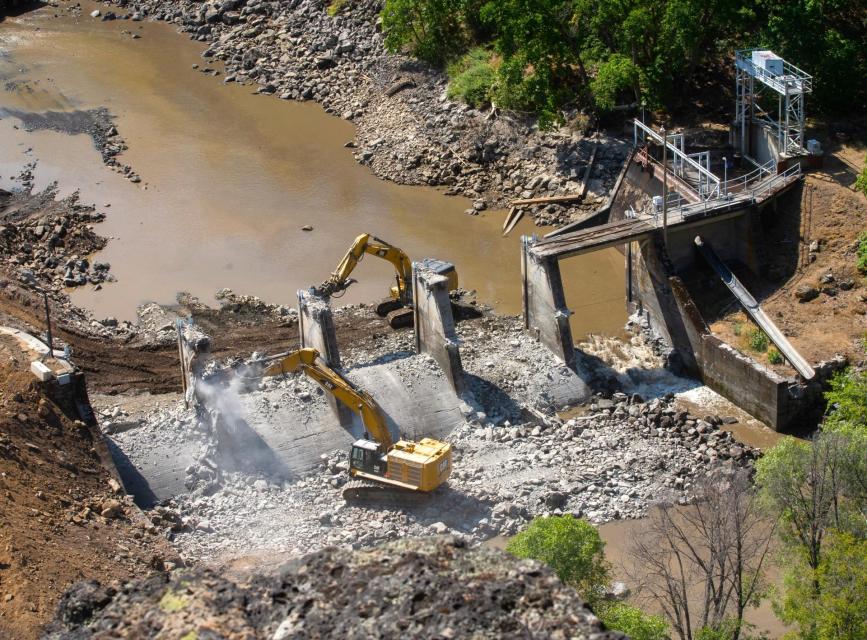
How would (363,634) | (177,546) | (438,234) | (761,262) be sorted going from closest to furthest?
(363,634) < (177,546) < (761,262) < (438,234)

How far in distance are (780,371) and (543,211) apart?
43.0ft

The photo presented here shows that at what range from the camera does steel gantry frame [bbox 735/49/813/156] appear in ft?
124

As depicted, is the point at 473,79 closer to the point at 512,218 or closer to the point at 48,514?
the point at 512,218

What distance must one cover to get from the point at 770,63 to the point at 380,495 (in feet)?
64.4

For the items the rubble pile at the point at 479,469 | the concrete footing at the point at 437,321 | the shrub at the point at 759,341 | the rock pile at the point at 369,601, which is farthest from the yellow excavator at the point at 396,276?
the rock pile at the point at 369,601

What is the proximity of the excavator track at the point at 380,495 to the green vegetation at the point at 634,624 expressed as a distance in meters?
7.30

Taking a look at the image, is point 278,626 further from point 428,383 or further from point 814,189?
point 814,189

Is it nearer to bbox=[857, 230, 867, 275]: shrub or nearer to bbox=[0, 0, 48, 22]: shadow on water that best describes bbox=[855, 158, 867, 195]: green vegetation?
bbox=[857, 230, 867, 275]: shrub

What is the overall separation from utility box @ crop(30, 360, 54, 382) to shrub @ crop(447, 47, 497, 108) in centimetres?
2350

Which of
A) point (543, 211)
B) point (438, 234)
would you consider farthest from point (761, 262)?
point (438, 234)

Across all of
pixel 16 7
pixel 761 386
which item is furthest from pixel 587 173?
pixel 16 7

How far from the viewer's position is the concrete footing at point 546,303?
112 feet

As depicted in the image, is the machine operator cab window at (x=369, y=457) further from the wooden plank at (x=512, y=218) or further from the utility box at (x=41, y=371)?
the wooden plank at (x=512, y=218)

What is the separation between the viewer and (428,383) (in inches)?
1303
